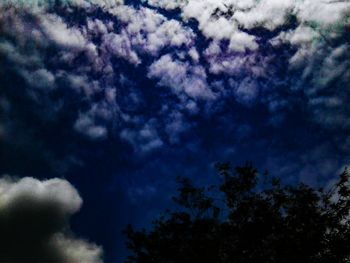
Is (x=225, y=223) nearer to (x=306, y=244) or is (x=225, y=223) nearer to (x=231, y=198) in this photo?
(x=231, y=198)

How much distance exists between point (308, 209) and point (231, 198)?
224 inches

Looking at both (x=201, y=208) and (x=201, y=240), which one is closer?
(x=201, y=240)

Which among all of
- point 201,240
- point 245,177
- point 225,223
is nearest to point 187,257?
point 201,240

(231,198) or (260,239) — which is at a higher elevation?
(231,198)

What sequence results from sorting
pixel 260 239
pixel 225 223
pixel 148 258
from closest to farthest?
pixel 260 239 → pixel 225 223 → pixel 148 258

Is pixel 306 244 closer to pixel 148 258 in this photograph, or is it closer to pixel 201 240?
pixel 201 240

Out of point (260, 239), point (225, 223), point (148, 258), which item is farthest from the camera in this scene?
point (148, 258)

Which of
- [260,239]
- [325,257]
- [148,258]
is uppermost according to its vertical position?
[148,258]

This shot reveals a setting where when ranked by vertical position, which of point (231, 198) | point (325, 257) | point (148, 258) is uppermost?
point (231, 198)

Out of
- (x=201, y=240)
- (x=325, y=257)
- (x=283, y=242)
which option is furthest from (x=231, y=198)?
(x=325, y=257)

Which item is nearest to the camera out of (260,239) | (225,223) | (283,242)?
(283,242)

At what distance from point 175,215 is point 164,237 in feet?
6.54

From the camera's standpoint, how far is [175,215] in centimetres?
3134

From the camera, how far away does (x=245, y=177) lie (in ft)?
97.8
